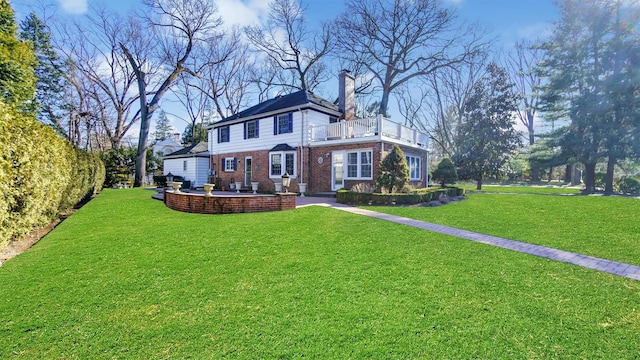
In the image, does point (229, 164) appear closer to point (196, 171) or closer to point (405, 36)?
point (196, 171)

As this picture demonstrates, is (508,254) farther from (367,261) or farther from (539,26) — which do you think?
(539,26)

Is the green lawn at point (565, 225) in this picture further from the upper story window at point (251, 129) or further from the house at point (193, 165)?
the house at point (193, 165)

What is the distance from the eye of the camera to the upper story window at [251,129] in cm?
1831

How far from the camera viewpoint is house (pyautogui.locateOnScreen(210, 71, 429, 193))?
46.3 feet

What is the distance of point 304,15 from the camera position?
25.0 m

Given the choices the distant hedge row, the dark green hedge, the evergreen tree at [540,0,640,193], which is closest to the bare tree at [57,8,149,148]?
the distant hedge row

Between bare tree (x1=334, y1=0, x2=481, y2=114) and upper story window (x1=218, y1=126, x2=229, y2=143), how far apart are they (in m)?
12.6

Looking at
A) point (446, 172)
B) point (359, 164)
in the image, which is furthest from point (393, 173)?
point (446, 172)

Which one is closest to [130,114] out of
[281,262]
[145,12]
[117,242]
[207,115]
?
[207,115]

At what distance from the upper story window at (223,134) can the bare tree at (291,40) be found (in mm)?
9818

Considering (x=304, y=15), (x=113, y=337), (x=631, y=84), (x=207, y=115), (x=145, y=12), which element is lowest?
(x=113, y=337)

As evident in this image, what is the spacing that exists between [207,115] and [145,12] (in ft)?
53.0

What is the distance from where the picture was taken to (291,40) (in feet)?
85.6

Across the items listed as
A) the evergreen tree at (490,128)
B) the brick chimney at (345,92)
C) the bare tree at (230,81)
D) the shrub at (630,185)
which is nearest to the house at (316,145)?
the brick chimney at (345,92)
